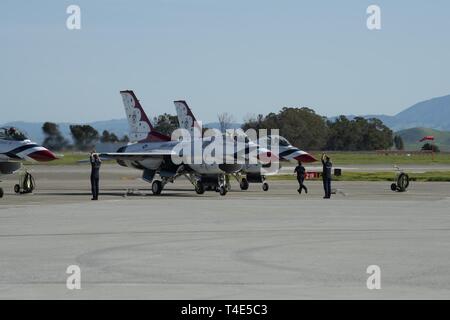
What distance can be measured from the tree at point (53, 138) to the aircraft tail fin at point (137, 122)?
391 inches

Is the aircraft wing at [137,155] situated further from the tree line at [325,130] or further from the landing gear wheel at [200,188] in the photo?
the tree line at [325,130]

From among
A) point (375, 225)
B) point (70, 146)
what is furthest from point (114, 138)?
point (375, 225)

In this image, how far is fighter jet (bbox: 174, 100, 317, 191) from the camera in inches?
1484

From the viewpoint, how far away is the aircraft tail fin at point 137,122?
38812 mm

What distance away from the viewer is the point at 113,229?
19.1 m

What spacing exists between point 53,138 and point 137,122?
12.6 m

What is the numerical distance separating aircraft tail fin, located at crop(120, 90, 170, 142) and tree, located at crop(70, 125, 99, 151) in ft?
27.5

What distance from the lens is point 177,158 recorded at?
34656 mm

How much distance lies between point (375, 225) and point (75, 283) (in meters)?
10.0

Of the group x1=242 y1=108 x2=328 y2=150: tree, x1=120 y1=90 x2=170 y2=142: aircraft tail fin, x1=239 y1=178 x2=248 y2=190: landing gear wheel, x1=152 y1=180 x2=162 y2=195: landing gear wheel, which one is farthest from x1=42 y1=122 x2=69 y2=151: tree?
x1=242 y1=108 x2=328 y2=150: tree

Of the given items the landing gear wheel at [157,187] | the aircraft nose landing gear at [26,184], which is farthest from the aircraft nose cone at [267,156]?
the aircraft nose landing gear at [26,184]

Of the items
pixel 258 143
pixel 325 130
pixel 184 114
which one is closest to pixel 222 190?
pixel 258 143

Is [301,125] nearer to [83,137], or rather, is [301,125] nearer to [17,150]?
[83,137]
